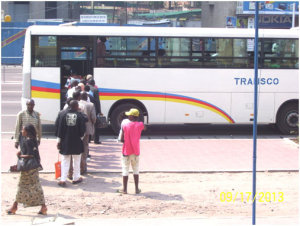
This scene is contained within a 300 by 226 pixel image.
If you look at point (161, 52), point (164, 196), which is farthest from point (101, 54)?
point (164, 196)

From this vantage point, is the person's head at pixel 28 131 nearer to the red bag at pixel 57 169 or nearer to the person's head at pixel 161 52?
the red bag at pixel 57 169

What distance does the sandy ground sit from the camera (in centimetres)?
865

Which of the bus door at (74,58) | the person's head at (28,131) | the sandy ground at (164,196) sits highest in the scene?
the bus door at (74,58)

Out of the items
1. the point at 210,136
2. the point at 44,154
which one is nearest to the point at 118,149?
the point at 44,154

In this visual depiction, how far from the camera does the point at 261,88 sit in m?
15.9

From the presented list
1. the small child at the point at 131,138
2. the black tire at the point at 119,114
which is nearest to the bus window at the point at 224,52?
the black tire at the point at 119,114

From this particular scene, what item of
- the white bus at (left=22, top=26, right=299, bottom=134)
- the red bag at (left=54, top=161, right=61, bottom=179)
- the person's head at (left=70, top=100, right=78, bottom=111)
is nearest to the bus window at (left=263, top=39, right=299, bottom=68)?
the white bus at (left=22, top=26, right=299, bottom=134)

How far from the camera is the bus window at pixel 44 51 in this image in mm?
15305

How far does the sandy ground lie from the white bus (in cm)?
471

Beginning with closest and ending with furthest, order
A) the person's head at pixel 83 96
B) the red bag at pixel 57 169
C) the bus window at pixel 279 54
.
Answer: the red bag at pixel 57 169 → the person's head at pixel 83 96 → the bus window at pixel 279 54

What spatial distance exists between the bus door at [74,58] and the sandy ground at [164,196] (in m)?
5.09

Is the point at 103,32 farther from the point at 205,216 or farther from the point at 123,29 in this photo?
the point at 205,216

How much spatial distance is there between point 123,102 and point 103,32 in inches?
84.6

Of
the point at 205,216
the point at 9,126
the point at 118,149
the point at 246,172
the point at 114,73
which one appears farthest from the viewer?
the point at 9,126
